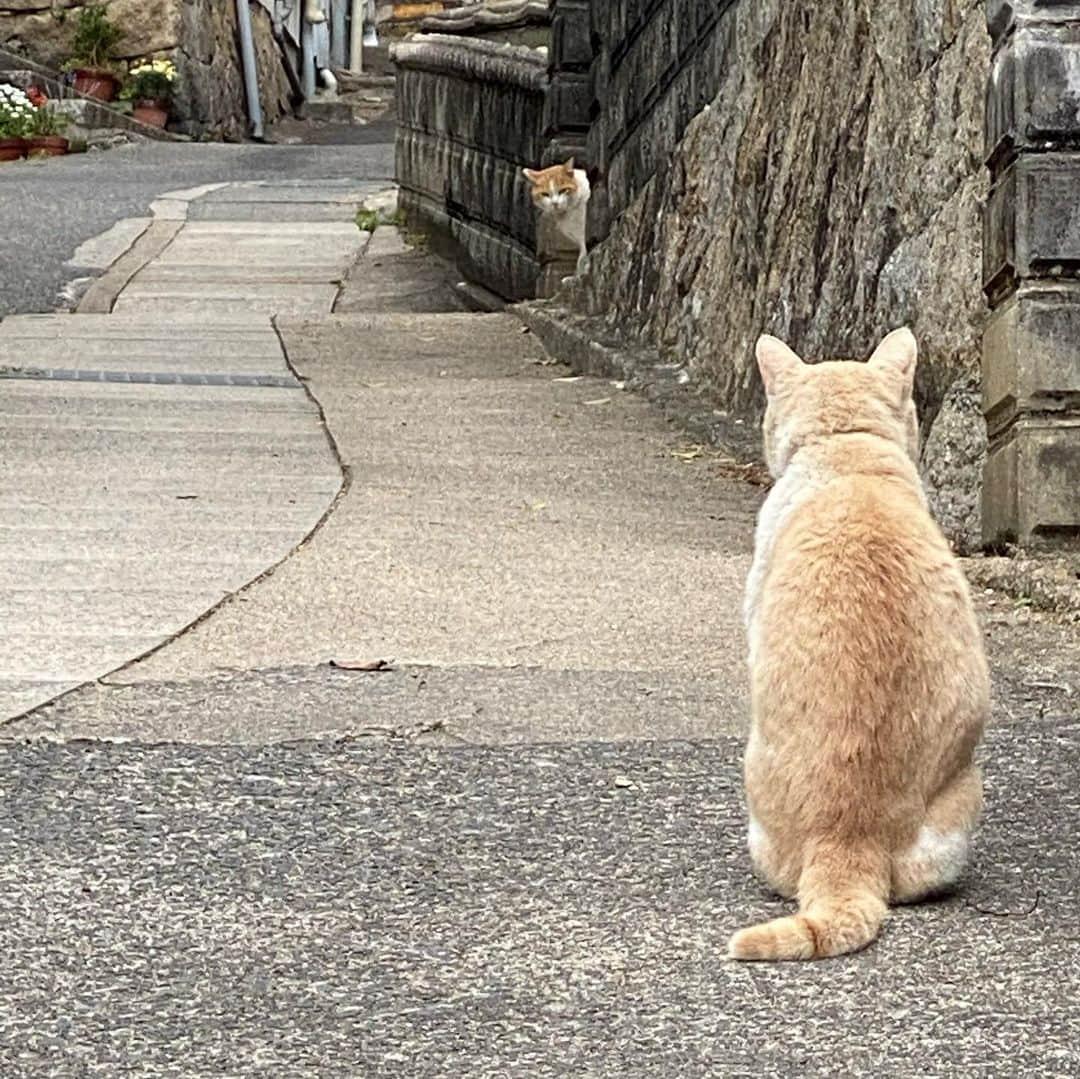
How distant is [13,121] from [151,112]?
9.09 feet

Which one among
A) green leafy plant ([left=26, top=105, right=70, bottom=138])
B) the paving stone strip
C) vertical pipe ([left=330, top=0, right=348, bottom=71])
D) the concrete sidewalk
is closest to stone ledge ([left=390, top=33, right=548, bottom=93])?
the paving stone strip

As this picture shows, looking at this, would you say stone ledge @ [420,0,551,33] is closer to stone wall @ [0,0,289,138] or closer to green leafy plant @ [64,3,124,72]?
green leafy plant @ [64,3,124,72]

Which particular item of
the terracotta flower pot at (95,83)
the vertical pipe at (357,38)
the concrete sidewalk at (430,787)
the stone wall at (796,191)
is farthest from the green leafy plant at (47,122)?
the concrete sidewalk at (430,787)

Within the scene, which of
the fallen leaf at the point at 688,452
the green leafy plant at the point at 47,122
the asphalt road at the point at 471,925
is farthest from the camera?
the green leafy plant at the point at 47,122

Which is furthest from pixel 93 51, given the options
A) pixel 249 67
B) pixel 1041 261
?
pixel 1041 261

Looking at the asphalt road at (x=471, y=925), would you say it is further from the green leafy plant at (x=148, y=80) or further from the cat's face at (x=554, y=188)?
the green leafy plant at (x=148, y=80)

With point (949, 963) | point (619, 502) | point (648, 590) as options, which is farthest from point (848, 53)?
point (949, 963)

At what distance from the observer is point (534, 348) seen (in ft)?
42.2

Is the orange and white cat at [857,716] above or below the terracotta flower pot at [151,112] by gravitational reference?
above

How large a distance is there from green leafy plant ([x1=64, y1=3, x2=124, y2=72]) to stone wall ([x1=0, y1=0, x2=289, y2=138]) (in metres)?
0.14

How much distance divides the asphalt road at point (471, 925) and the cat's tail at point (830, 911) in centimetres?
4

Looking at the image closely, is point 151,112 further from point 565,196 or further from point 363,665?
point 363,665

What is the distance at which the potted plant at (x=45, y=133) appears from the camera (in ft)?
77.1

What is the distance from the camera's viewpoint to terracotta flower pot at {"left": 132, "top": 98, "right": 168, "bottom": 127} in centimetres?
2603
